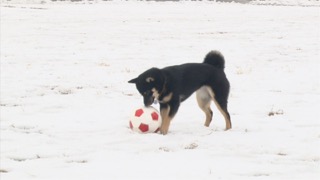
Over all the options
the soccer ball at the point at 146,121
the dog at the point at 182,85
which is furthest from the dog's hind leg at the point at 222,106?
the soccer ball at the point at 146,121

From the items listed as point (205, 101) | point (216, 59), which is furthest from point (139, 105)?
point (216, 59)

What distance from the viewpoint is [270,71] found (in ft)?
46.4

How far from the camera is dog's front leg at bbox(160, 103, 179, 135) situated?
7.49m

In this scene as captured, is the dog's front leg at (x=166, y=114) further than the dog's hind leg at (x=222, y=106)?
No

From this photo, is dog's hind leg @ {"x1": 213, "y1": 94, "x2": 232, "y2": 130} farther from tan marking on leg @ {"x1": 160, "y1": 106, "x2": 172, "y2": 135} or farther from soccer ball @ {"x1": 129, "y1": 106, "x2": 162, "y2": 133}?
soccer ball @ {"x1": 129, "y1": 106, "x2": 162, "y2": 133}

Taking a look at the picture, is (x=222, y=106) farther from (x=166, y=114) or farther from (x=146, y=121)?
(x=146, y=121)

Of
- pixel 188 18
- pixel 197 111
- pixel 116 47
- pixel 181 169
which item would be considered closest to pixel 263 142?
pixel 181 169

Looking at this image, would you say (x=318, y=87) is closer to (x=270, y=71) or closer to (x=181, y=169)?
(x=270, y=71)

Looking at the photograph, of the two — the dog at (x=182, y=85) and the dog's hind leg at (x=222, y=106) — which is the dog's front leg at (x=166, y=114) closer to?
the dog at (x=182, y=85)

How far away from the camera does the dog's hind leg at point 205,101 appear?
8211mm

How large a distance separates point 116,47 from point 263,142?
13667 mm

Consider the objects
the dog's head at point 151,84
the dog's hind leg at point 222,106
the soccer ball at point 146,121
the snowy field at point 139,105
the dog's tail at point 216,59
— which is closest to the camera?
the snowy field at point 139,105

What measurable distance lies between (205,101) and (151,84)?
1.43 metres

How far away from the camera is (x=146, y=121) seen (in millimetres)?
7457
